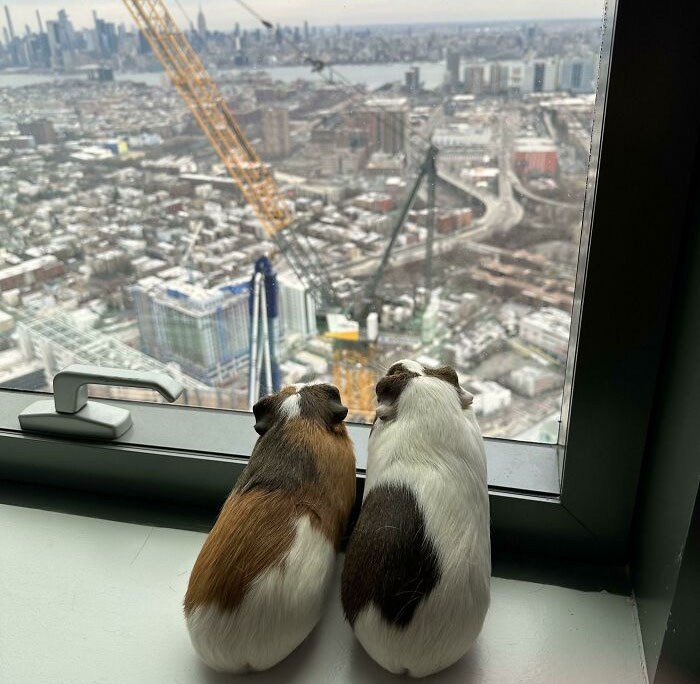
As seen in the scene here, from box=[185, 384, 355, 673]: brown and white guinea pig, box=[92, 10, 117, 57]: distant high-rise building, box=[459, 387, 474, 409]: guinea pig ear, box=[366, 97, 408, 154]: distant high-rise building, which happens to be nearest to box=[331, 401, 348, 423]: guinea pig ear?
box=[185, 384, 355, 673]: brown and white guinea pig

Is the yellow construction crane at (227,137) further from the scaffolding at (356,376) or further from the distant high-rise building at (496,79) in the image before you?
the distant high-rise building at (496,79)

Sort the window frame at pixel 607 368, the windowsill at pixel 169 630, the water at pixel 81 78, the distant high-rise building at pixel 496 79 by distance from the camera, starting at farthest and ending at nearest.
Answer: the water at pixel 81 78 < the distant high-rise building at pixel 496 79 < the windowsill at pixel 169 630 < the window frame at pixel 607 368

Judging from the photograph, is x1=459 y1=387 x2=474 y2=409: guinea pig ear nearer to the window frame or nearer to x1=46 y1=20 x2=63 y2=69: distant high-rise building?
the window frame

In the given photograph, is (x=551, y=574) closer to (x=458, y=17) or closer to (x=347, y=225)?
(x=347, y=225)

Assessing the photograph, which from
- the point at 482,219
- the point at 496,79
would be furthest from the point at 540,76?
the point at 482,219

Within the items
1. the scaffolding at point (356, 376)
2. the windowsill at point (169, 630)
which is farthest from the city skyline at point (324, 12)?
the windowsill at point (169, 630)

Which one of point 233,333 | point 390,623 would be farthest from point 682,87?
point 233,333

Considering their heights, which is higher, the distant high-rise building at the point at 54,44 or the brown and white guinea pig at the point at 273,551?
the distant high-rise building at the point at 54,44
